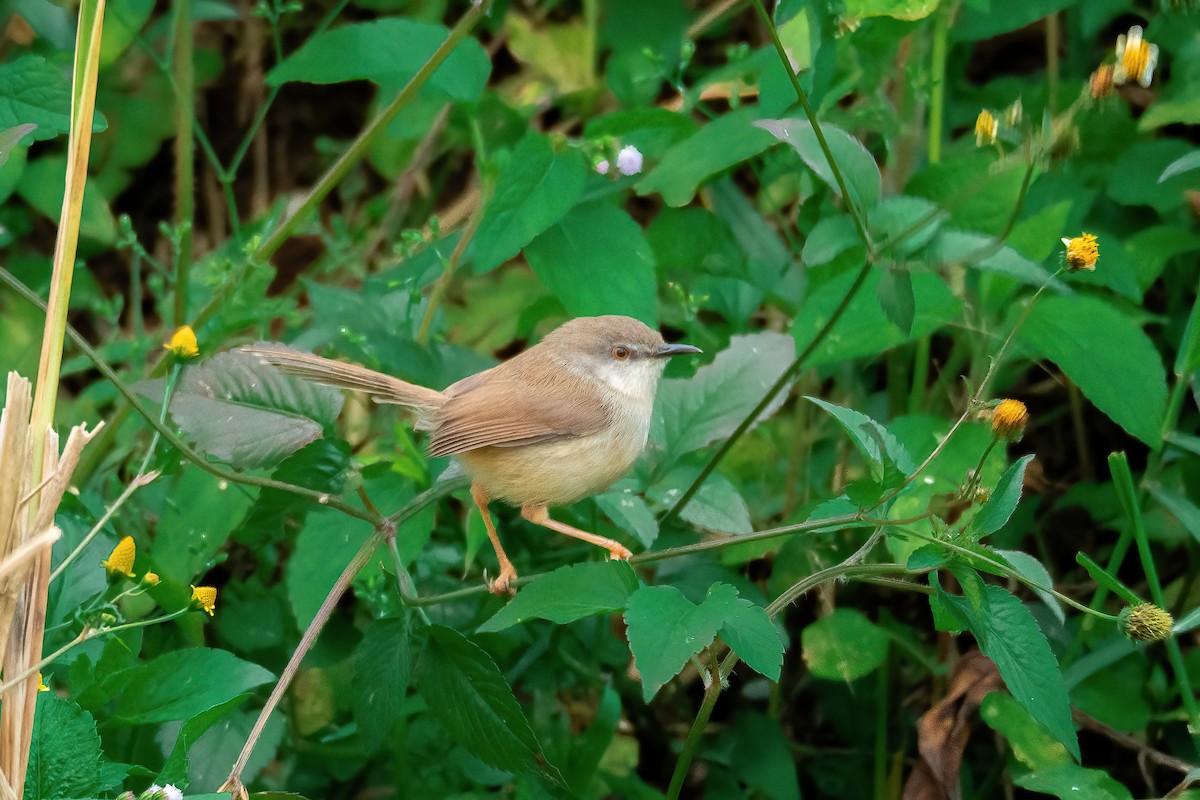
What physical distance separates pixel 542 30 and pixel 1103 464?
2.85 m

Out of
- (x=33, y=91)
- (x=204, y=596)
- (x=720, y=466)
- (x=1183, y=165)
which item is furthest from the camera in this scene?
(x=720, y=466)

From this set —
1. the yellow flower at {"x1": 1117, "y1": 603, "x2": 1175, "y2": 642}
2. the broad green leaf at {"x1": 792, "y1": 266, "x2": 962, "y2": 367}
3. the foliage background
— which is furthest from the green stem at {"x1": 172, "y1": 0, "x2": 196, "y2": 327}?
the yellow flower at {"x1": 1117, "y1": 603, "x2": 1175, "y2": 642}

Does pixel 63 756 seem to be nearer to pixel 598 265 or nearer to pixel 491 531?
pixel 491 531

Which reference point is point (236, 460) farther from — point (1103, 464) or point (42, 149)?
point (42, 149)

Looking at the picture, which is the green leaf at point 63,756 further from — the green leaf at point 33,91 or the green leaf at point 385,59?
the green leaf at point 385,59

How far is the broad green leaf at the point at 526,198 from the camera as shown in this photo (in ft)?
10.4

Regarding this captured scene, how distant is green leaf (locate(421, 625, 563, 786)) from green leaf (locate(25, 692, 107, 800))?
702 millimetres

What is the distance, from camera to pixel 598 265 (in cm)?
332

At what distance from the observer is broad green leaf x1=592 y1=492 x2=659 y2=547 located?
2.88 metres

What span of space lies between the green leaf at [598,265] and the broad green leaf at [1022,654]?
1296 mm

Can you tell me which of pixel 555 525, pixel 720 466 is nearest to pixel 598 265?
pixel 555 525

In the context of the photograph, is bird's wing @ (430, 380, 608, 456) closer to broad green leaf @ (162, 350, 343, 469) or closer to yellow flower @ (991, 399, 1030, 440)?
broad green leaf @ (162, 350, 343, 469)

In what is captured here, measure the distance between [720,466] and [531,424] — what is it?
847 mm

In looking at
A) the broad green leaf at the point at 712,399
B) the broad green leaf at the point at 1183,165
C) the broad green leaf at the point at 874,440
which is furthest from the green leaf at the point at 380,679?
the broad green leaf at the point at 1183,165
